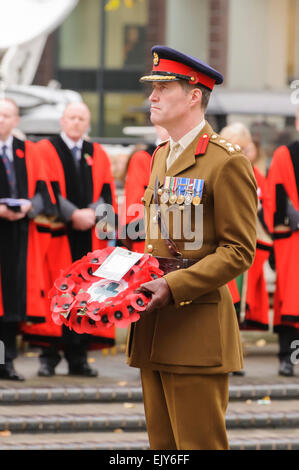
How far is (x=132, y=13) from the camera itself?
86.5 feet

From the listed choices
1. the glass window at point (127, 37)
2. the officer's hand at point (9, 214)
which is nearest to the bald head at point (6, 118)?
the officer's hand at point (9, 214)

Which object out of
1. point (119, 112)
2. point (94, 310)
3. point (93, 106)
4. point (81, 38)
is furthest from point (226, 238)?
point (81, 38)

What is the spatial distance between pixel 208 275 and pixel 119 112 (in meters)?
22.7

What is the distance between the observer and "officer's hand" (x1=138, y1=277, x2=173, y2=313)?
369cm

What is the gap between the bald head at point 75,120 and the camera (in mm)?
7656

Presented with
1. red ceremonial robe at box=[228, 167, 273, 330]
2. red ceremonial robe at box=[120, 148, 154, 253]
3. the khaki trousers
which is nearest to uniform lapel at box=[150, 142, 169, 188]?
the khaki trousers

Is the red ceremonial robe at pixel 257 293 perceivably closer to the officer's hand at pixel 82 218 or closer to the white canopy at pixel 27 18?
the officer's hand at pixel 82 218

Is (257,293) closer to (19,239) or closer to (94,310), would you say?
(19,239)

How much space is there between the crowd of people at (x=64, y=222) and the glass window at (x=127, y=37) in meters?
18.7

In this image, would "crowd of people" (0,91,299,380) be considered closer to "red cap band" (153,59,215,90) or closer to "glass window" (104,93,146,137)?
"red cap band" (153,59,215,90)

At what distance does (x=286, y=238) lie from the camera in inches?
312

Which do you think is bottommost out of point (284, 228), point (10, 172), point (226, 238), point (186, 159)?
point (284, 228)
